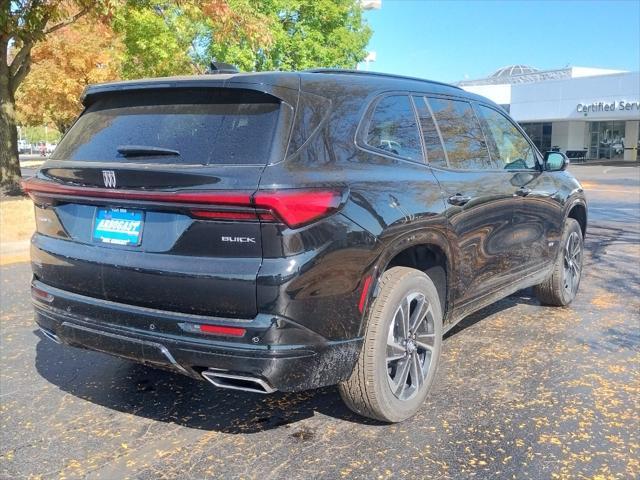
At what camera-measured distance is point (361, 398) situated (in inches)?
131

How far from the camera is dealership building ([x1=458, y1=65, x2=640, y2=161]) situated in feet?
140

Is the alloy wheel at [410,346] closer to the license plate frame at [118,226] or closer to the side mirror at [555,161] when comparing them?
the license plate frame at [118,226]

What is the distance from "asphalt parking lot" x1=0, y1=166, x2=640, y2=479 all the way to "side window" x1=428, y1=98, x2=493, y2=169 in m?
1.44

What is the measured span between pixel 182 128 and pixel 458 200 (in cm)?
179

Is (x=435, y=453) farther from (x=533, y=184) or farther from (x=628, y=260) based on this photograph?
(x=628, y=260)

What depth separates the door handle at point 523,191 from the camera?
483cm

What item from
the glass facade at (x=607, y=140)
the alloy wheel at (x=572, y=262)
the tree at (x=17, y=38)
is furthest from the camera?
the glass facade at (x=607, y=140)

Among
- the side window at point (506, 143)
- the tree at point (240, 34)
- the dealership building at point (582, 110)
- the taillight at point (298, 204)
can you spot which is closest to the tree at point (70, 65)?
the tree at point (240, 34)

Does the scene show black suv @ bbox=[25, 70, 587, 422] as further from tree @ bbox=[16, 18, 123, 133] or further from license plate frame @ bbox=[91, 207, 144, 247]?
tree @ bbox=[16, 18, 123, 133]

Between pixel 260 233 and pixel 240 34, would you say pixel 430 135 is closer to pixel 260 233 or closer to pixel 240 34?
pixel 260 233

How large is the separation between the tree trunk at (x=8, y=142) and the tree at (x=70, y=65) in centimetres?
1035

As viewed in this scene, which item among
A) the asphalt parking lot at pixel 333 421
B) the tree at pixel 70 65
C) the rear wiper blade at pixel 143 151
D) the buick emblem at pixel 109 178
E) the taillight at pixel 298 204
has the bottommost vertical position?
the asphalt parking lot at pixel 333 421

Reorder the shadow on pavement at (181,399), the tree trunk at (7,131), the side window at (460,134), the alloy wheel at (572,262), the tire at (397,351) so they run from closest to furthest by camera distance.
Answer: the tire at (397,351) < the shadow on pavement at (181,399) < the side window at (460,134) < the alloy wheel at (572,262) < the tree trunk at (7,131)

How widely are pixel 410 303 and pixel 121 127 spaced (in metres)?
1.87
